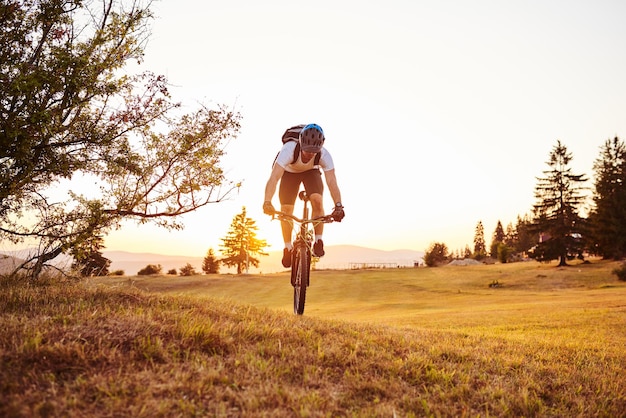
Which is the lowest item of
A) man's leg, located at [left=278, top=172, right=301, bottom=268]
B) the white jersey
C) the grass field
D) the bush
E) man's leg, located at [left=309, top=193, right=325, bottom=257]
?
the bush

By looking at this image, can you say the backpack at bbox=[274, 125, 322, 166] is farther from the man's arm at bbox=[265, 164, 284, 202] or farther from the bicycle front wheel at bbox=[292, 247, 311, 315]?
the bicycle front wheel at bbox=[292, 247, 311, 315]

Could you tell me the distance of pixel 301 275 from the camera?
26.3ft

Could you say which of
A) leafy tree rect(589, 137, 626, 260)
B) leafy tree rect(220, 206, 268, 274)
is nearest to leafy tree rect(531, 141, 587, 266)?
leafy tree rect(589, 137, 626, 260)

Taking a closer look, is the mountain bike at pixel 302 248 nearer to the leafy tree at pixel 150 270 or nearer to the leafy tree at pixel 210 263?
the leafy tree at pixel 150 270

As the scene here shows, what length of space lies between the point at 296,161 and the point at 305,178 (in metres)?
0.54

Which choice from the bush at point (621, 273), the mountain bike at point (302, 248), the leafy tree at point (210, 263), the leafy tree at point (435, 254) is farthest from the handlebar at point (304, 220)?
the leafy tree at point (435, 254)

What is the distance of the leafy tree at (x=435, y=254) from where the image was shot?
82.8 metres

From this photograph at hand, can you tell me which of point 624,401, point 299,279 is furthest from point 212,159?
point 624,401

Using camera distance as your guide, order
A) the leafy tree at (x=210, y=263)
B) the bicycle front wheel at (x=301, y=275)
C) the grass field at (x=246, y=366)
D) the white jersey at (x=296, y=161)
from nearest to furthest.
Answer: the grass field at (x=246, y=366) < the white jersey at (x=296, y=161) < the bicycle front wheel at (x=301, y=275) < the leafy tree at (x=210, y=263)

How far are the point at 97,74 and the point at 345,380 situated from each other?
249 inches

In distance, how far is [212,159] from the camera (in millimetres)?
8281

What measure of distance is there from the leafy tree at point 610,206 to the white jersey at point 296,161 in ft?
208

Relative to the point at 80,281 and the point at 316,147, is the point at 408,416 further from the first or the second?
the point at 80,281

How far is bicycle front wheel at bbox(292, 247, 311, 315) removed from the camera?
7.99m
